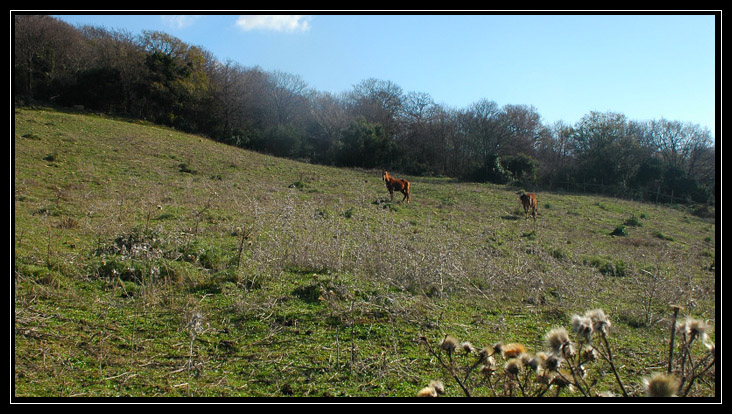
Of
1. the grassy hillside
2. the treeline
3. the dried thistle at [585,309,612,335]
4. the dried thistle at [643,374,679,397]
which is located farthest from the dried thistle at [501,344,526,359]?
the treeline

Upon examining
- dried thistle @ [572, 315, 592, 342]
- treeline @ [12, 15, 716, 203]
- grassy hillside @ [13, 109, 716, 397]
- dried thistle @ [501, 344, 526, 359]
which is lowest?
grassy hillside @ [13, 109, 716, 397]

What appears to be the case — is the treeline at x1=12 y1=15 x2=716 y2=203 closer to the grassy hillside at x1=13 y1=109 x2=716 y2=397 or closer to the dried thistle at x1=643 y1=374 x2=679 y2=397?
the grassy hillside at x1=13 y1=109 x2=716 y2=397

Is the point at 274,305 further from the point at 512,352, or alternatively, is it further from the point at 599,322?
the point at 599,322

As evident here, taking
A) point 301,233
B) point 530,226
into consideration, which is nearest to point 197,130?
point 530,226

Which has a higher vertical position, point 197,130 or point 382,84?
point 382,84

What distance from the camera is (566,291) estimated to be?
564cm

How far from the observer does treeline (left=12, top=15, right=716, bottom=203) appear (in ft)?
108

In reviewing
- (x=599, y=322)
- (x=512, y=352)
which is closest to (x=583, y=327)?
(x=599, y=322)

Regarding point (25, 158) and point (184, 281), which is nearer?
point (184, 281)

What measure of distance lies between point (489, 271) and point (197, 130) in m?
36.5

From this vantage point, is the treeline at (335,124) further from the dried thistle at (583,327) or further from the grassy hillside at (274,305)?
the dried thistle at (583,327)

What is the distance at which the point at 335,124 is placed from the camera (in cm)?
4078

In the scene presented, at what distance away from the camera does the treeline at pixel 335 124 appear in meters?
32.8
